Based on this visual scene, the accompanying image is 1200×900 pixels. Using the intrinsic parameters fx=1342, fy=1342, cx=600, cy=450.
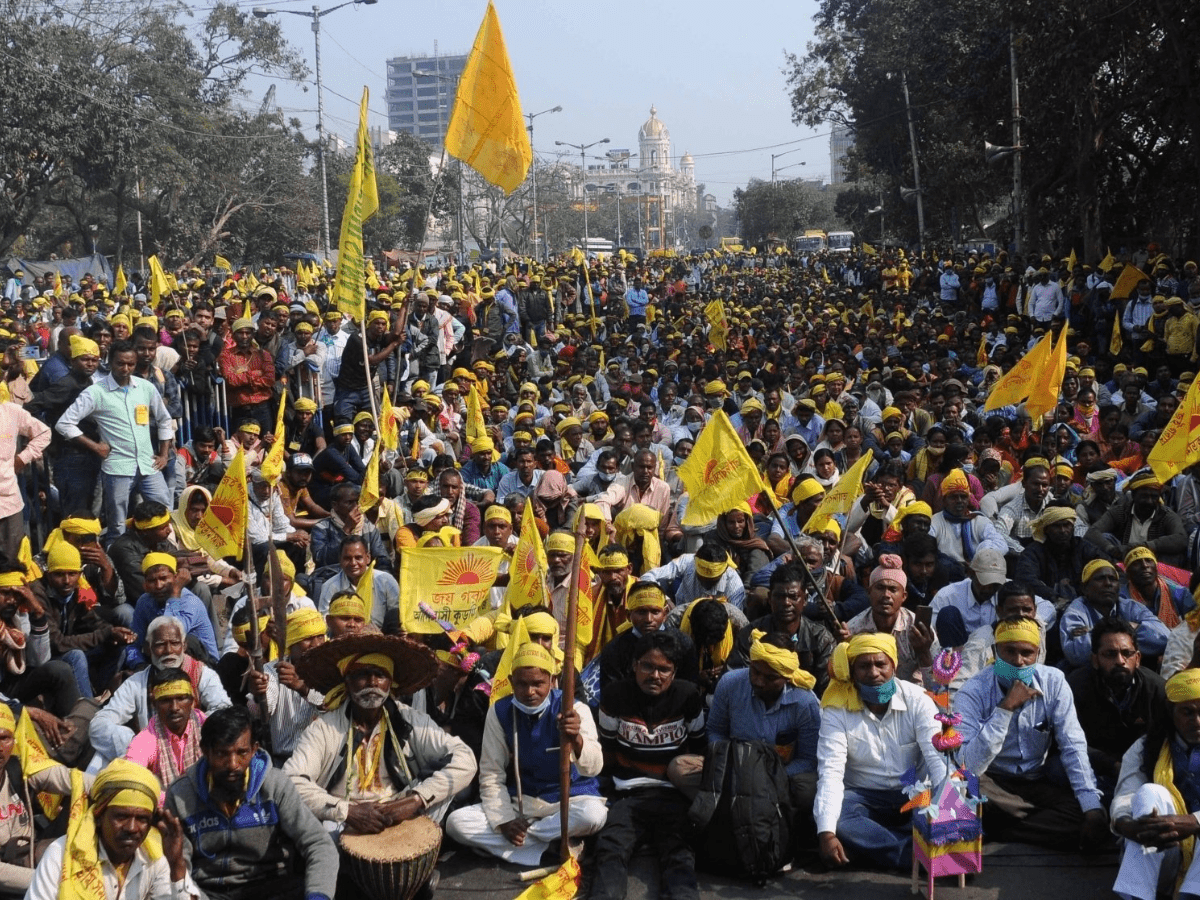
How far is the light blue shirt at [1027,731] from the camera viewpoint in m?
5.59

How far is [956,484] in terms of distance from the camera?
8.59 meters

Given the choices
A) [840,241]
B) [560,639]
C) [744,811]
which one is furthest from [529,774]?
[840,241]

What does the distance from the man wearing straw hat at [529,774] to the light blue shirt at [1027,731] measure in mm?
1612

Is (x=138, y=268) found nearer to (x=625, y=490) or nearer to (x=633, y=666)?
(x=625, y=490)

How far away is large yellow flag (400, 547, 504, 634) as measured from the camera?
7238mm

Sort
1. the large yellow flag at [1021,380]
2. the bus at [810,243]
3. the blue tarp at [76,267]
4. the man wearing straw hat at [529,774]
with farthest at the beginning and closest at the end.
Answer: the bus at [810,243] → the blue tarp at [76,267] → the large yellow flag at [1021,380] → the man wearing straw hat at [529,774]

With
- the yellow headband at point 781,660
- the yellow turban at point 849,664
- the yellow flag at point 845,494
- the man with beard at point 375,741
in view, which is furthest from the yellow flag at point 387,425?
the yellow turban at point 849,664

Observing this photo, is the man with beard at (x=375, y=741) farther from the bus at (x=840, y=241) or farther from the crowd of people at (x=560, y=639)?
the bus at (x=840, y=241)

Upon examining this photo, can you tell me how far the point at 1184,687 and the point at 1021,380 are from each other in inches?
252

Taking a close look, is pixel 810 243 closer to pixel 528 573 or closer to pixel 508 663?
pixel 528 573

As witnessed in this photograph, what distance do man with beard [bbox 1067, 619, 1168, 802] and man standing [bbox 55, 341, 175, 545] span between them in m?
6.10

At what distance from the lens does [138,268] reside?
46219 mm

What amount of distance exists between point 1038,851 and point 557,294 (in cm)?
1983

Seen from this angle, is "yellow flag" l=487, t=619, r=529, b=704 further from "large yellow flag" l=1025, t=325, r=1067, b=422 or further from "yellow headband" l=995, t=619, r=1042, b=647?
"large yellow flag" l=1025, t=325, r=1067, b=422
